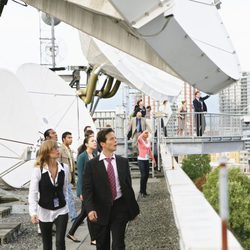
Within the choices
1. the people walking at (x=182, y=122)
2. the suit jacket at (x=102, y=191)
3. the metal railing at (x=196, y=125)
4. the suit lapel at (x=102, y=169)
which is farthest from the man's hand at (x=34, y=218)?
the people walking at (x=182, y=122)

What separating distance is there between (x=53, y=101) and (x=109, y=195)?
1151 centimetres

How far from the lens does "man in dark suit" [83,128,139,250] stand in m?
5.55

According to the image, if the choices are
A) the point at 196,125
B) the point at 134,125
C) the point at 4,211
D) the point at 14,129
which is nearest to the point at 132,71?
the point at 196,125

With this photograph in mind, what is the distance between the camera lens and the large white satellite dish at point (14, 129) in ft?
34.2

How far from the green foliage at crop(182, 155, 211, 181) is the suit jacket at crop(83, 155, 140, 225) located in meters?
24.8

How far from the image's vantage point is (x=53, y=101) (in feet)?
55.0

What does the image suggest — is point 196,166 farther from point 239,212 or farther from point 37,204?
point 37,204

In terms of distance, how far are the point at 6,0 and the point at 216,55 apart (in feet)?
15.3

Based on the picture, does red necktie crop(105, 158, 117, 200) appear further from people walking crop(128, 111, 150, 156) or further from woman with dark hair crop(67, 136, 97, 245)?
people walking crop(128, 111, 150, 156)

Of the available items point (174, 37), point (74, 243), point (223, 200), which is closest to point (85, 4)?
point (174, 37)

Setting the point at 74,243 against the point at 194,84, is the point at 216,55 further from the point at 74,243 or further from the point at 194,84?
the point at 74,243

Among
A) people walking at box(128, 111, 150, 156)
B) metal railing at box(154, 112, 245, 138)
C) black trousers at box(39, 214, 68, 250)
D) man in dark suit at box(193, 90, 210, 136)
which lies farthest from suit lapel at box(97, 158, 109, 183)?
man in dark suit at box(193, 90, 210, 136)

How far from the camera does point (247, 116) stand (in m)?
23.3

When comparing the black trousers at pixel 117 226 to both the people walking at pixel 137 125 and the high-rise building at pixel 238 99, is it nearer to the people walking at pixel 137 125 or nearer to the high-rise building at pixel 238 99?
the people walking at pixel 137 125
